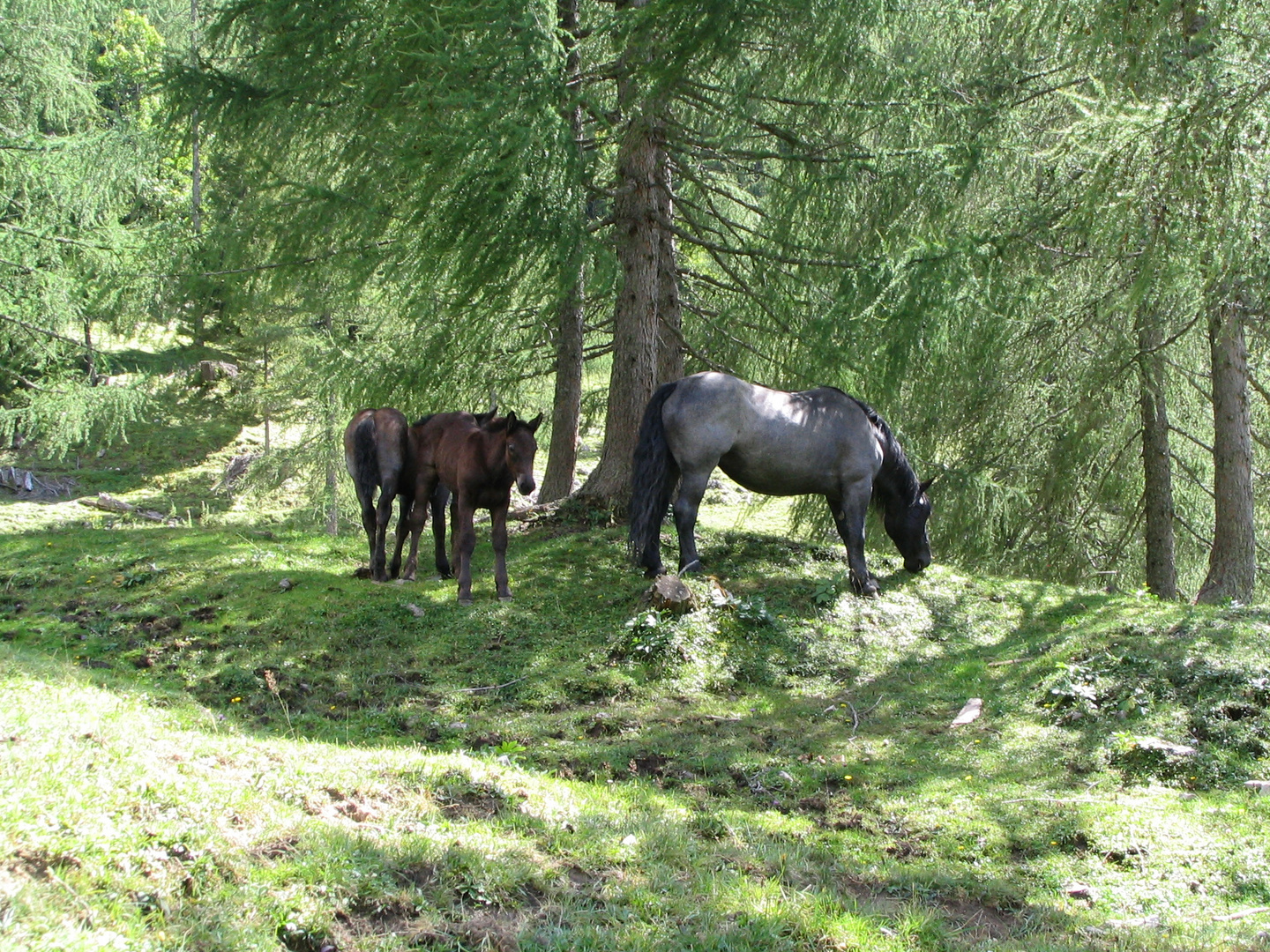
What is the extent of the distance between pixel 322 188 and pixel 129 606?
4393 millimetres

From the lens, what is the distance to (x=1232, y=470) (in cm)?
1023

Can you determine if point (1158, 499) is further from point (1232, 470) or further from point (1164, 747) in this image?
point (1164, 747)

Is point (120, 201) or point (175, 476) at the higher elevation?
point (120, 201)

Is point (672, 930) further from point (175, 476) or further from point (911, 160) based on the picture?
point (175, 476)

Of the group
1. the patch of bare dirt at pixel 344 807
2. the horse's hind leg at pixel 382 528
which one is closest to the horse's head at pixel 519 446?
the horse's hind leg at pixel 382 528

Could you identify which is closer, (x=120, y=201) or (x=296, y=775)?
(x=296, y=775)

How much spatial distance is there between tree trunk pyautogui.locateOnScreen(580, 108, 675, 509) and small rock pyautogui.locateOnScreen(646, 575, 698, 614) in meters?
2.75

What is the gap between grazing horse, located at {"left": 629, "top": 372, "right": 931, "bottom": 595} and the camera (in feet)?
30.5

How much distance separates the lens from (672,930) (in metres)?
3.59

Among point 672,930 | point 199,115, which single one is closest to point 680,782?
point 672,930

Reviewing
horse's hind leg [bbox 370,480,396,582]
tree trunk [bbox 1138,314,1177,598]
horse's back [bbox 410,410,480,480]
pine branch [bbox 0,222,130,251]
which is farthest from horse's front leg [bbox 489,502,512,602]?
pine branch [bbox 0,222,130,251]

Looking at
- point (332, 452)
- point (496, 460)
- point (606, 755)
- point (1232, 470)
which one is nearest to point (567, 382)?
point (496, 460)

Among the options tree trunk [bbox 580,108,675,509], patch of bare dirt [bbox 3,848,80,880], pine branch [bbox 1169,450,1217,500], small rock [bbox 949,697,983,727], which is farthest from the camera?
pine branch [bbox 1169,450,1217,500]

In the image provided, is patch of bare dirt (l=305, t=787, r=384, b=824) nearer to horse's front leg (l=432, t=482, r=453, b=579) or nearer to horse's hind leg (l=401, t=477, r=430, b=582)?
horse's hind leg (l=401, t=477, r=430, b=582)
